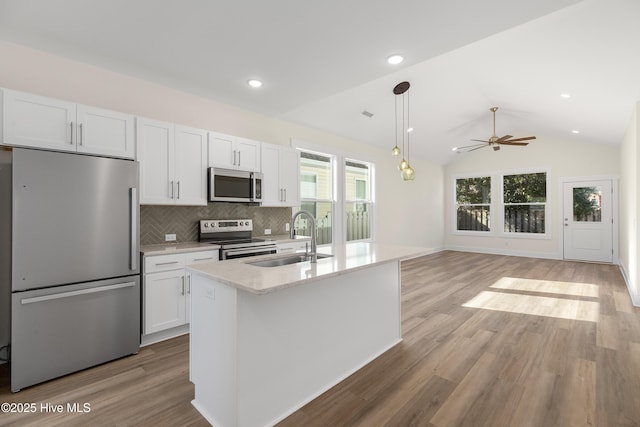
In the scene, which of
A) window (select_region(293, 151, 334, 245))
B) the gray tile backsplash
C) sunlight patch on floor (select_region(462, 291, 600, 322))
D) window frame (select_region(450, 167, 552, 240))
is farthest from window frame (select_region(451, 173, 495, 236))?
the gray tile backsplash

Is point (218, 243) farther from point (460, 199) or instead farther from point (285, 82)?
point (460, 199)

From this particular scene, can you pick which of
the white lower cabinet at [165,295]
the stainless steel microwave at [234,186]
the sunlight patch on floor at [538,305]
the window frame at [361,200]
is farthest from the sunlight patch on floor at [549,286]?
the white lower cabinet at [165,295]

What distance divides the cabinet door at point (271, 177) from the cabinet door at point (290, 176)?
7 centimetres

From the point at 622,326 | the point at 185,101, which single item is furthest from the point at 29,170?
the point at 622,326

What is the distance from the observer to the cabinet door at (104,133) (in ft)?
8.55

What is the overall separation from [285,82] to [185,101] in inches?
50.5

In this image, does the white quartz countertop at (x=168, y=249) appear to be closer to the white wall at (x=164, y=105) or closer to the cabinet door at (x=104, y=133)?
the cabinet door at (x=104, y=133)

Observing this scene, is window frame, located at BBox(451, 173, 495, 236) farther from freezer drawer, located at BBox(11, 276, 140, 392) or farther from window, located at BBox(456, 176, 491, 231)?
freezer drawer, located at BBox(11, 276, 140, 392)

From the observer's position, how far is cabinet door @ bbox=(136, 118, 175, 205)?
3.00 meters

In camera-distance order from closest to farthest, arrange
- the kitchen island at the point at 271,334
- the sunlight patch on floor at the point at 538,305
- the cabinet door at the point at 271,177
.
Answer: the kitchen island at the point at 271,334, the sunlight patch on floor at the point at 538,305, the cabinet door at the point at 271,177

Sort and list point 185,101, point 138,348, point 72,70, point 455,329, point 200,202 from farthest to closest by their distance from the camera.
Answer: point 185,101
point 200,202
point 455,329
point 72,70
point 138,348

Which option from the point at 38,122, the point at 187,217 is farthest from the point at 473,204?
the point at 38,122

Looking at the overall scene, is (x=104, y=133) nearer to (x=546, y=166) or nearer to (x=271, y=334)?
(x=271, y=334)

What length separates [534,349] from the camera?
2.82 meters
